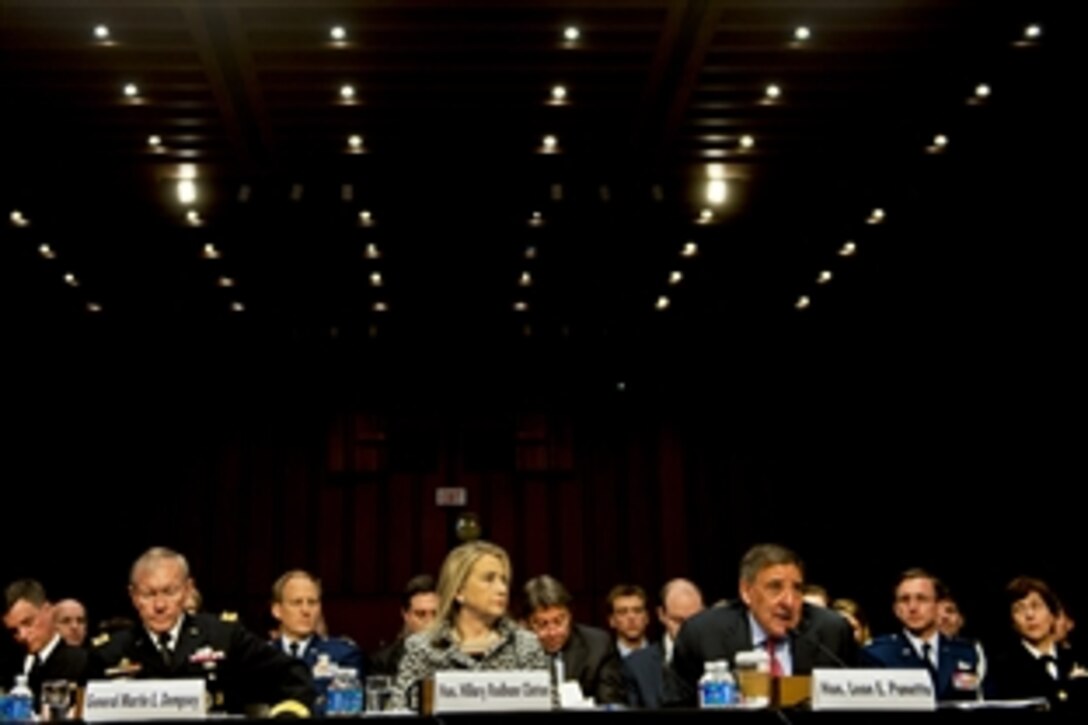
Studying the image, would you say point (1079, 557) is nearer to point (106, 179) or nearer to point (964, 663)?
point (964, 663)

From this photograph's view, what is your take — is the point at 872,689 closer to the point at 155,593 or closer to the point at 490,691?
the point at 490,691

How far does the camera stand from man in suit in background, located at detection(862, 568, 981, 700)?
6410 mm

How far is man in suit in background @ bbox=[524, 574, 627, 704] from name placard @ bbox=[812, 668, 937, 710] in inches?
90.9

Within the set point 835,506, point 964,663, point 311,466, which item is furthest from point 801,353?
point 964,663

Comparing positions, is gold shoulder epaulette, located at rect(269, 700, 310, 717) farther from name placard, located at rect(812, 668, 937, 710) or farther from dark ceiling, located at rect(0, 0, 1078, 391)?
dark ceiling, located at rect(0, 0, 1078, 391)

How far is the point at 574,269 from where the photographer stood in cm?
1325

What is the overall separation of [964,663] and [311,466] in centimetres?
1049

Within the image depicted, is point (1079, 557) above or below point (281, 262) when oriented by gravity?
below

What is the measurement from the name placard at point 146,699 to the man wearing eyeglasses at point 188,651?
4.28 ft

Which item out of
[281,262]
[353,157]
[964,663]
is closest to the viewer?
[964,663]

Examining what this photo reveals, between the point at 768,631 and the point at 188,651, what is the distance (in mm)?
2321

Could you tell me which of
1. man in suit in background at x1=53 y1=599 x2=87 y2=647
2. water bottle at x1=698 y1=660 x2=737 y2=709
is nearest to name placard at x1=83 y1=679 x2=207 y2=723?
water bottle at x1=698 y1=660 x2=737 y2=709

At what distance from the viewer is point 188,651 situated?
5242 mm

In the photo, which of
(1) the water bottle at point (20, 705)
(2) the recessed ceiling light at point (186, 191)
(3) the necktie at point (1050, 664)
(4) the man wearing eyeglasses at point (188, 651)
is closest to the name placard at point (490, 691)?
(1) the water bottle at point (20, 705)
